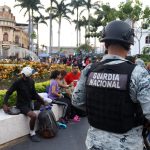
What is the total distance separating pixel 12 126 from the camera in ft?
22.6

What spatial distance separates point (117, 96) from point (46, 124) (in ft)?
15.9

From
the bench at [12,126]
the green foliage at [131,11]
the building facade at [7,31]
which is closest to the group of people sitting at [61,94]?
the bench at [12,126]

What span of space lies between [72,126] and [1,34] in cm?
7478

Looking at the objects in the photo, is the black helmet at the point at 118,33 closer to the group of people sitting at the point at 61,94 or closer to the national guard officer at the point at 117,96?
the national guard officer at the point at 117,96

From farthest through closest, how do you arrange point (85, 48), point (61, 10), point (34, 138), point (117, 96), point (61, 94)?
1. point (85, 48)
2. point (61, 10)
3. point (61, 94)
4. point (34, 138)
5. point (117, 96)

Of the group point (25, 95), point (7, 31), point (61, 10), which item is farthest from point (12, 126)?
point (7, 31)

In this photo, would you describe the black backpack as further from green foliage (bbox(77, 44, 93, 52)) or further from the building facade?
the building facade

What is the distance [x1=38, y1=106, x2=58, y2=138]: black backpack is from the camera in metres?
7.11

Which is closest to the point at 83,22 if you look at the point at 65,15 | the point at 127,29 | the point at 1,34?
the point at 65,15

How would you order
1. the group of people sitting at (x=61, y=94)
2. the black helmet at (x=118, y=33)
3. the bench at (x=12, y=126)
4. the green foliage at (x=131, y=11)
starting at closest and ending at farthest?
1. the black helmet at (x=118, y=33)
2. the bench at (x=12, y=126)
3. the group of people sitting at (x=61, y=94)
4. the green foliage at (x=131, y=11)

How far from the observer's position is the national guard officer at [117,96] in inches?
94.6

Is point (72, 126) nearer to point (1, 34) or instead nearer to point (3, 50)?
point (3, 50)

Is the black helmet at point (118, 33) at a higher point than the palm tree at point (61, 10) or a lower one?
lower

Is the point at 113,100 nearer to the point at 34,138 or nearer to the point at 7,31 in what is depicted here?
the point at 34,138
